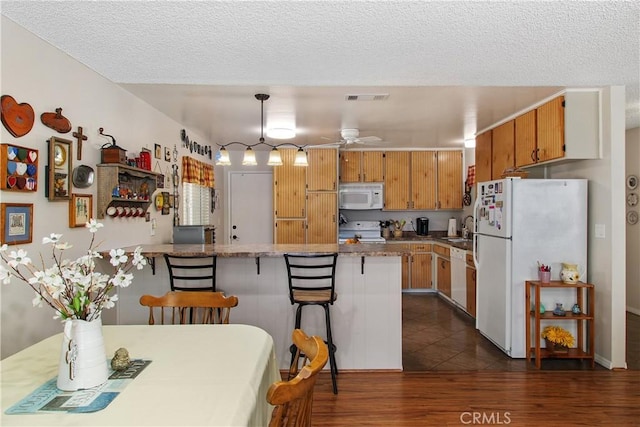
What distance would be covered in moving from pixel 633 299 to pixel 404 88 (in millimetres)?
4048

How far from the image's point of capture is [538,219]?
331 centimetres

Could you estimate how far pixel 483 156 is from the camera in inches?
183

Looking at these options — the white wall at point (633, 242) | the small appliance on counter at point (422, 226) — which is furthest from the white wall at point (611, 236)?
the small appliance on counter at point (422, 226)

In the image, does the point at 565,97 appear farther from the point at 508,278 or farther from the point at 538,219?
the point at 508,278

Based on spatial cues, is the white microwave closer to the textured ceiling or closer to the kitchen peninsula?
the textured ceiling

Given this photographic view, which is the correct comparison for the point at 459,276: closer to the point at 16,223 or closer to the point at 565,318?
the point at 565,318

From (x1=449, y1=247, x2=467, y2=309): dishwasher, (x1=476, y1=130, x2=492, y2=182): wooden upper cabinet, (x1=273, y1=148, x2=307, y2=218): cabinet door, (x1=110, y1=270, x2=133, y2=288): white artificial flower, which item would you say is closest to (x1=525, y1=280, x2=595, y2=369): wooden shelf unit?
(x1=449, y1=247, x2=467, y2=309): dishwasher

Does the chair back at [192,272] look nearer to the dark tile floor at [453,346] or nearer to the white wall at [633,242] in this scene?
the dark tile floor at [453,346]

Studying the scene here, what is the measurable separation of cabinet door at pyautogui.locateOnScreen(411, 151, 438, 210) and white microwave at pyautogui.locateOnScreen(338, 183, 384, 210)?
0.58 metres

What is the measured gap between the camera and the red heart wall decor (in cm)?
194

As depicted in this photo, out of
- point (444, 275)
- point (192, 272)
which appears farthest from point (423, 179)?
point (192, 272)

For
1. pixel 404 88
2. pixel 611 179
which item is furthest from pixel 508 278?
pixel 404 88

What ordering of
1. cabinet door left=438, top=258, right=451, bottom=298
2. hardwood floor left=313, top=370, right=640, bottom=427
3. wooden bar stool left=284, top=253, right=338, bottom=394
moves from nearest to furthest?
hardwood floor left=313, top=370, right=640, bottom=427 → wooden bar stool left=284, top=253, right=338, bottom=394 → cabinet door left=438, top=258, right=451, bottom=298

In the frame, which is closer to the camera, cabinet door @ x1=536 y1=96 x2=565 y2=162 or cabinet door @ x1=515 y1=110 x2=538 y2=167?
cabinet door @ x1=536 y1=96 x2=565 y2=162
